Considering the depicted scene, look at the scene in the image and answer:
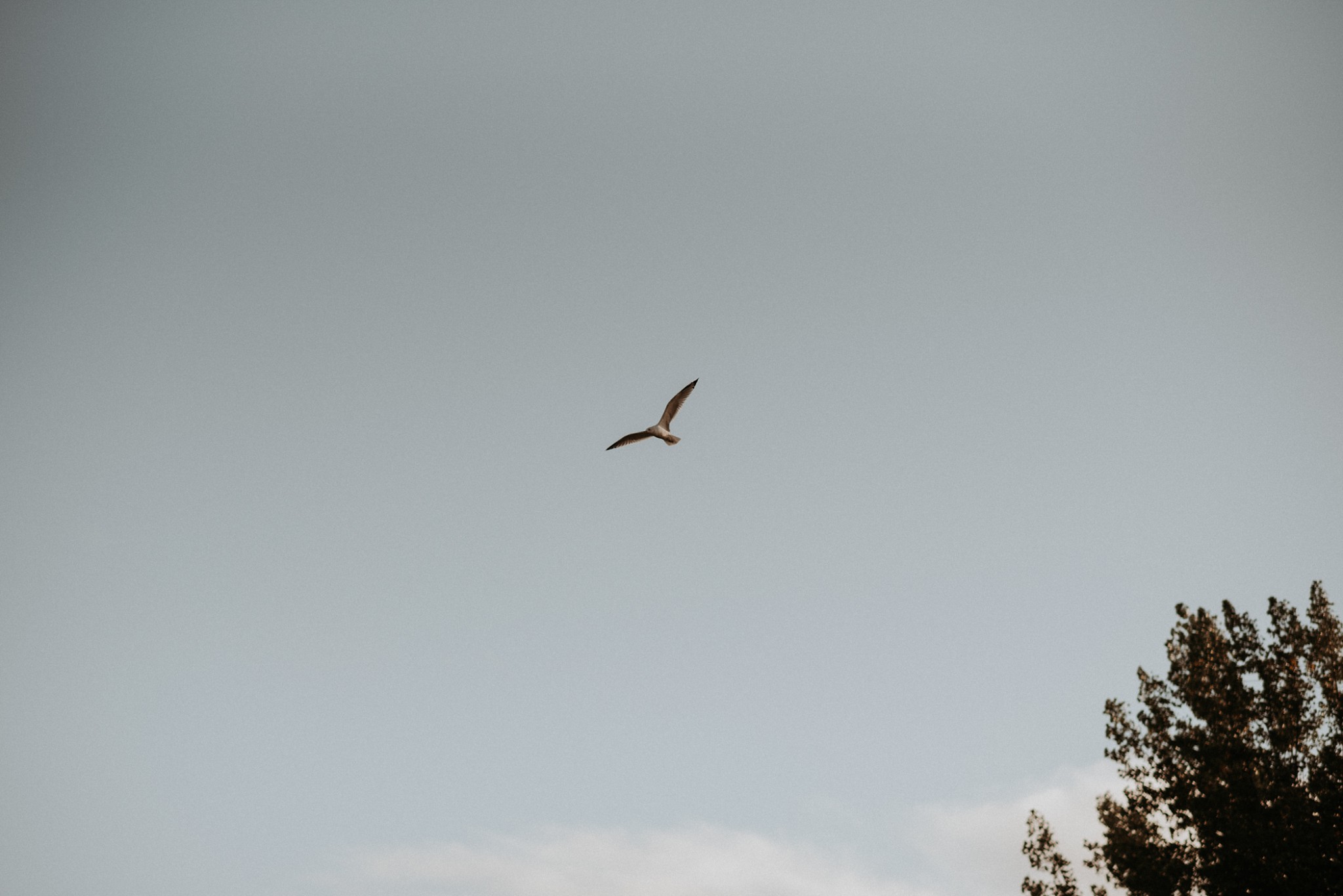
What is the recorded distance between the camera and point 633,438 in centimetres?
1434

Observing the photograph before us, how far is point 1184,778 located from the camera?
2211 centimetres

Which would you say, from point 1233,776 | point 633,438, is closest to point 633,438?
point 633,438

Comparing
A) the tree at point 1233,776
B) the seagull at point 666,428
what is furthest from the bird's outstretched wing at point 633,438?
the tree at point 1233,776

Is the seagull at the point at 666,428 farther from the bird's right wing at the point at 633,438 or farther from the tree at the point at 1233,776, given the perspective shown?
the tree at the point at 1233,776

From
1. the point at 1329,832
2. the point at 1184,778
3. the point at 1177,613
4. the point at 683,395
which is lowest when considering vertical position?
the point at 1329,832

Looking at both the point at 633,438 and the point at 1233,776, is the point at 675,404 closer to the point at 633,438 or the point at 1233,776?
the point at 633,438

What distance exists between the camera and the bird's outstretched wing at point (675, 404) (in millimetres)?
15031

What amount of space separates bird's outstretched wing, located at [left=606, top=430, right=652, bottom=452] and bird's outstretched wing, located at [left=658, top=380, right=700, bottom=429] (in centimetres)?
46

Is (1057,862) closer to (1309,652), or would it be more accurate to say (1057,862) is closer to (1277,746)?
(1277,746)

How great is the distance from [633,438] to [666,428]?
31.9 inches

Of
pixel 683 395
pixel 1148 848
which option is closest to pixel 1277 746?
pixel 1148 848

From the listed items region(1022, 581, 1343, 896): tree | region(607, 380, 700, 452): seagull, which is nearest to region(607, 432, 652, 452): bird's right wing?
region(607, 380, 700, 452): seagull

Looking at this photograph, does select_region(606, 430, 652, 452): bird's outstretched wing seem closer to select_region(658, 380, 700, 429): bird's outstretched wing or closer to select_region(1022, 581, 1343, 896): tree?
select_region(658, 380, 700, 429): bird's outstretched wing

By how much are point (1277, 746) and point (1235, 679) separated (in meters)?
1.91
